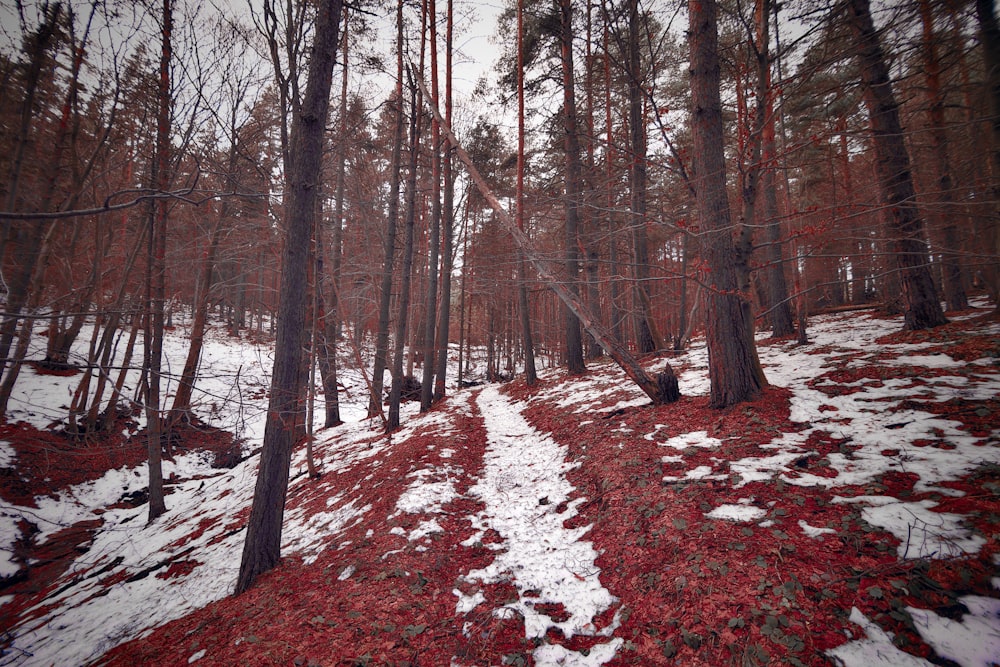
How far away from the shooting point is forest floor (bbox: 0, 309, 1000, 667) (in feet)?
7.50

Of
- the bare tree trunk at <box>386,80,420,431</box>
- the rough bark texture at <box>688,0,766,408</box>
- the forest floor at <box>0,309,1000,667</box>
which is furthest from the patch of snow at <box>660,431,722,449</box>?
the bare tree trunk at <box>386,80,420,431</box>

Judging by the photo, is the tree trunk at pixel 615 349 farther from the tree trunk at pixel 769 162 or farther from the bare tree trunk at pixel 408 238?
the bare tree trunk at pixel 408 238

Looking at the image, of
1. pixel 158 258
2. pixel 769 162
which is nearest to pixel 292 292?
pixel 158 258

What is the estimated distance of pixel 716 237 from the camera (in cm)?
518

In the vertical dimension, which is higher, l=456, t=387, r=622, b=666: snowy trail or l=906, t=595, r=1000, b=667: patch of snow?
l=906, t=595, r=1000, b=667: patch of snow

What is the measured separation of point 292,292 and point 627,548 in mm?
4350

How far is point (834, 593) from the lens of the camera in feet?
7.54

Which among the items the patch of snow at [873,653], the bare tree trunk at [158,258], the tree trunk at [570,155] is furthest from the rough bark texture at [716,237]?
the bare tree trunk at [158,258]

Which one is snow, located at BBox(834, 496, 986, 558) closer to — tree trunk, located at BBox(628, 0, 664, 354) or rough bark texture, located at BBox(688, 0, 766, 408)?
rough bark texture, located at BBox(688, 0, 766, 408)

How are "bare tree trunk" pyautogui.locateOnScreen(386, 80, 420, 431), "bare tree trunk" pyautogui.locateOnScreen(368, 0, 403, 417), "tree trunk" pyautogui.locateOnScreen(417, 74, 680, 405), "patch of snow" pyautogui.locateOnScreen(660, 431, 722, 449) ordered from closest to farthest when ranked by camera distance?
"patch of snow" pyautogui.locateOnScreen(660, 431, 722, 449) → "tree trunk" pyautogui.locateOnScreen(417, 74, 680, 405) → "bare tree trunk" pyautogui.locateOnScreen(386, 80, 420, 431) → "bare tree trunk" pyautogui.locateOnScreen(368, 0, 403, 417)

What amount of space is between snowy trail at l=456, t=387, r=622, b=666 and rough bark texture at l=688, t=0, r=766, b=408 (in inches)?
106

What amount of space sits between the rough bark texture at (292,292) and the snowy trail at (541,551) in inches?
95.4

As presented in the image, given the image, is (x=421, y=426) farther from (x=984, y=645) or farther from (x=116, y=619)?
(x=984, y=645)

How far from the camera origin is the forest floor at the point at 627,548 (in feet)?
7.50
